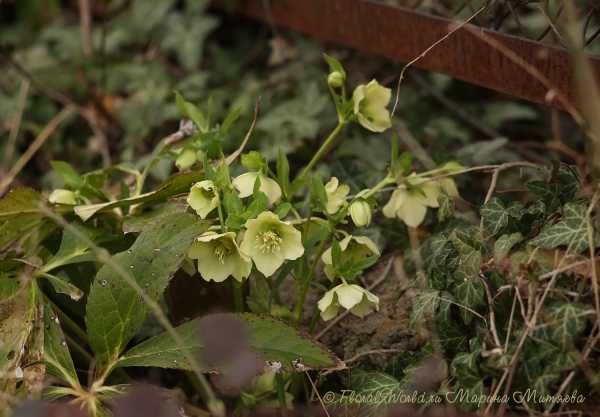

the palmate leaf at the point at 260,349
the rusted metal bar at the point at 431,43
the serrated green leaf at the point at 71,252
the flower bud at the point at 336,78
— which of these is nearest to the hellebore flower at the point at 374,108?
the flower bud at the point at 336,78

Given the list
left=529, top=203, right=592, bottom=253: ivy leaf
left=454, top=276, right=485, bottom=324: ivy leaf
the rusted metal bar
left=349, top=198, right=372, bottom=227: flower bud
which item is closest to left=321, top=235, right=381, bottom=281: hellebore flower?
left=349, top=198, right=372, bottom=227: flower bud

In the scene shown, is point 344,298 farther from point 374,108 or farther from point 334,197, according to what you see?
point 374,108

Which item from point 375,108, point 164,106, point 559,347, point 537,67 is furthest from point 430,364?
point 164,106

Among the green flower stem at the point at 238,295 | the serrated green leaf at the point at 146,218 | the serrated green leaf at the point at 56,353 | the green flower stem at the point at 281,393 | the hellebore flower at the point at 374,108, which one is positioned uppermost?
the hellebore flower at the point at 374,108

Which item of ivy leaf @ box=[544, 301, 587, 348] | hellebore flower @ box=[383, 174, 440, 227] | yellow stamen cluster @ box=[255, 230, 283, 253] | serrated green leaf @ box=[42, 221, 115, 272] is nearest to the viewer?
ivy leaf @ box=[544, 301, 587, 348]

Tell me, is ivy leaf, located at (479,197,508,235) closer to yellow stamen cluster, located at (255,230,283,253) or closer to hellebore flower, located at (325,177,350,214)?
hellebore flower, located at (325,177,350,214)

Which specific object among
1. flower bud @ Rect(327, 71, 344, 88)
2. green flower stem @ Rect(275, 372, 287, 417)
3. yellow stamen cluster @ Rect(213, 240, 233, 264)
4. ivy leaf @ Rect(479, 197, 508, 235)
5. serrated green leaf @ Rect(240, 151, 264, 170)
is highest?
flower bud @ Rect(327, 71, 344, 88)

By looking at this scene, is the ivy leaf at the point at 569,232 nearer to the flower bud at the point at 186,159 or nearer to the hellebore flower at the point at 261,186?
the hellebore flower at the point at 261,186
